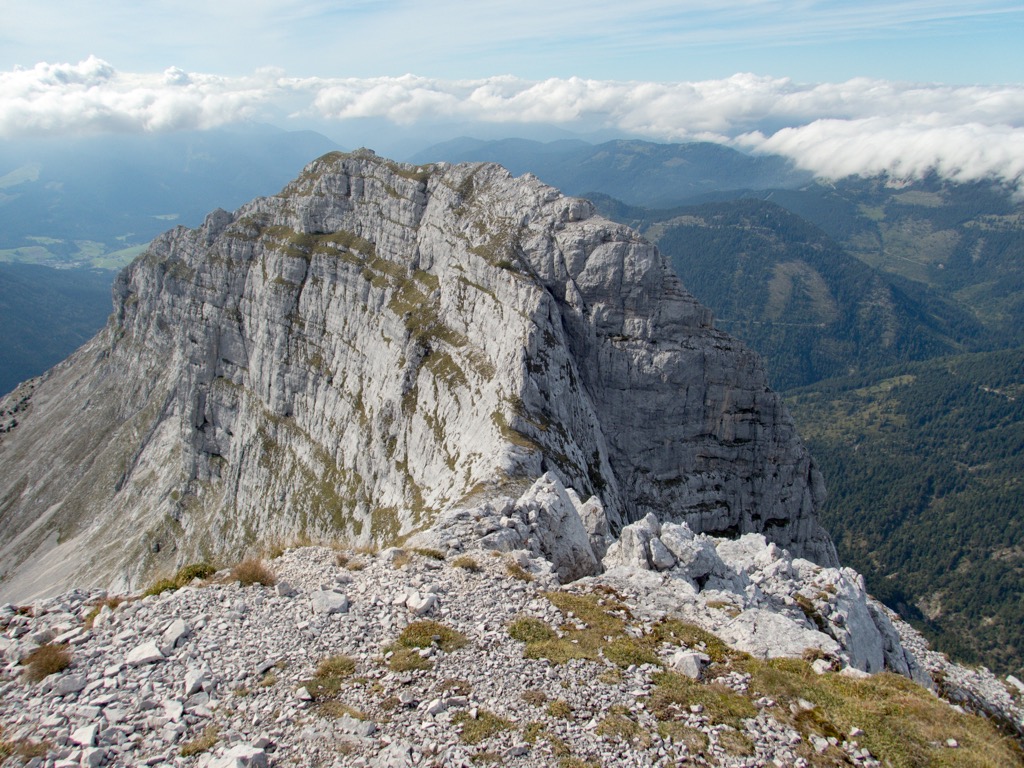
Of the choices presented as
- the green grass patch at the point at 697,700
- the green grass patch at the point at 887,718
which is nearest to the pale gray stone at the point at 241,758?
the green grass patch at the point at 697,700

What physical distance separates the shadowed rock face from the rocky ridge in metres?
24.7

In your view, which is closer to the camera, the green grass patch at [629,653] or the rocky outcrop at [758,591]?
the green grass patch at [629,653]

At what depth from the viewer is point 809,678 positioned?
21.4 metres

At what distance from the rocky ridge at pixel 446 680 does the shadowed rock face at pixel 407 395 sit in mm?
24675

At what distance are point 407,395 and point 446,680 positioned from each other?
68774mm

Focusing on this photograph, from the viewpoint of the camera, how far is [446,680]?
19.9 m

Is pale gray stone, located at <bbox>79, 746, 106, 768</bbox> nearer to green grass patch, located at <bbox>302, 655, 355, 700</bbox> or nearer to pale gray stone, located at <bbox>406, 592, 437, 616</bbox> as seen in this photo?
green grass patch, located at <bbox>302, 655, 355, 700</bbox>

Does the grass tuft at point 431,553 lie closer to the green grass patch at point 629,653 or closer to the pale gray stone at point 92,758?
the green grass patch at point 629,653

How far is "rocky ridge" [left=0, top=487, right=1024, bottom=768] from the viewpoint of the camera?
56.6ft

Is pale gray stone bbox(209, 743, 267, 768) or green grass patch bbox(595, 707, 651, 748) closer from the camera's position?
pale gray stone bbox(209, 743, 267, 768)

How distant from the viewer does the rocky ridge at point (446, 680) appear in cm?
1725

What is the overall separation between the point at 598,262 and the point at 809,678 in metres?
65.2

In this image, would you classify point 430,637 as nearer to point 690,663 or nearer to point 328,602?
point 328,602

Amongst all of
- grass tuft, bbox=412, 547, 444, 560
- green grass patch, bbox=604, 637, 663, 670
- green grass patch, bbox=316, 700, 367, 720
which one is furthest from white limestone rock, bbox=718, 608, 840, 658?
green grass patch, bbox=316, 700, 367, 720
